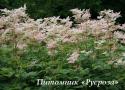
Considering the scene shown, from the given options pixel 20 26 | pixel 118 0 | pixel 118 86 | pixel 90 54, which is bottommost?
pixel 118 86

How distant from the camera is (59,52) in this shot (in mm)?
5207

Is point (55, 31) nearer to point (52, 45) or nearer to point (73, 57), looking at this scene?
point (52, 45)

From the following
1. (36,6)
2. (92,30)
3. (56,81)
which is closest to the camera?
(56,81)

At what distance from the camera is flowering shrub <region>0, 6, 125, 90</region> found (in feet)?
15.8

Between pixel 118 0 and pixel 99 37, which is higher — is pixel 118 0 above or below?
above

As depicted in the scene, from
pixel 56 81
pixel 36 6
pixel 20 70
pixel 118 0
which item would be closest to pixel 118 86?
pixel 56 81

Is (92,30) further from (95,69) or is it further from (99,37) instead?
(95,69)

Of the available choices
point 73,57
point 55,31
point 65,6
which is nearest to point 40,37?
point 55,31

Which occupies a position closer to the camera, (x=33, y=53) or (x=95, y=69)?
(x=95, y=69)

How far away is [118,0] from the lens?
439 inches

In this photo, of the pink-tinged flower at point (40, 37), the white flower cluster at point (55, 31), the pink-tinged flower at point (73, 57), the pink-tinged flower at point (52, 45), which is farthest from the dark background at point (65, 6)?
the pink-tinged flower at point (73, 57)

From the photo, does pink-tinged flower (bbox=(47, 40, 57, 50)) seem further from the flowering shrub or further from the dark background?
the dark background

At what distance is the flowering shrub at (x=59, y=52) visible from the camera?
482 centimetres

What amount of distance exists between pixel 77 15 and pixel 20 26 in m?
0.67
